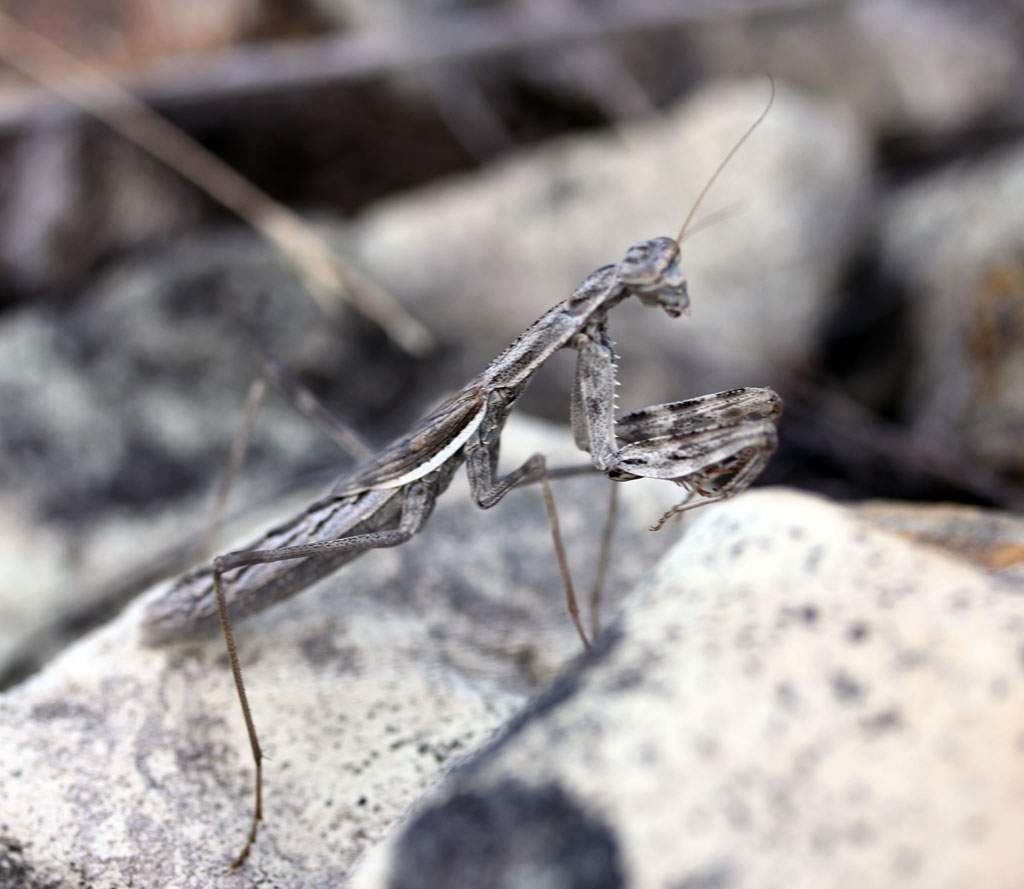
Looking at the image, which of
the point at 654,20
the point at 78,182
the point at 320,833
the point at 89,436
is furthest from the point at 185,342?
the point at 654,20

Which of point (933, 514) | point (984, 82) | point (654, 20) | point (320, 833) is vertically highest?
point (654, 20)

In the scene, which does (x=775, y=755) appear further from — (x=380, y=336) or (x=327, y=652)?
(x=380, y=336)

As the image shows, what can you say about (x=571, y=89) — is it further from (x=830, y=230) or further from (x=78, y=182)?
(x=78, y=182)

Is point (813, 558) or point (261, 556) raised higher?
point (813, 558)

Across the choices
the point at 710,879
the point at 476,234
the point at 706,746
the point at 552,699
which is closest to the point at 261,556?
the point at 552,699

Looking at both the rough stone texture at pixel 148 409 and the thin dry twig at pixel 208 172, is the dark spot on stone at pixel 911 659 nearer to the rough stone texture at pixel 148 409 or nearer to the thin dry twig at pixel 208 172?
the rough stone texture at pixel 148 409

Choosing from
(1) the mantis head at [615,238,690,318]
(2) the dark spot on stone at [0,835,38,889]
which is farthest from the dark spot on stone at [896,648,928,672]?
(2) the dark spot on stone at [0,835,38,889]
